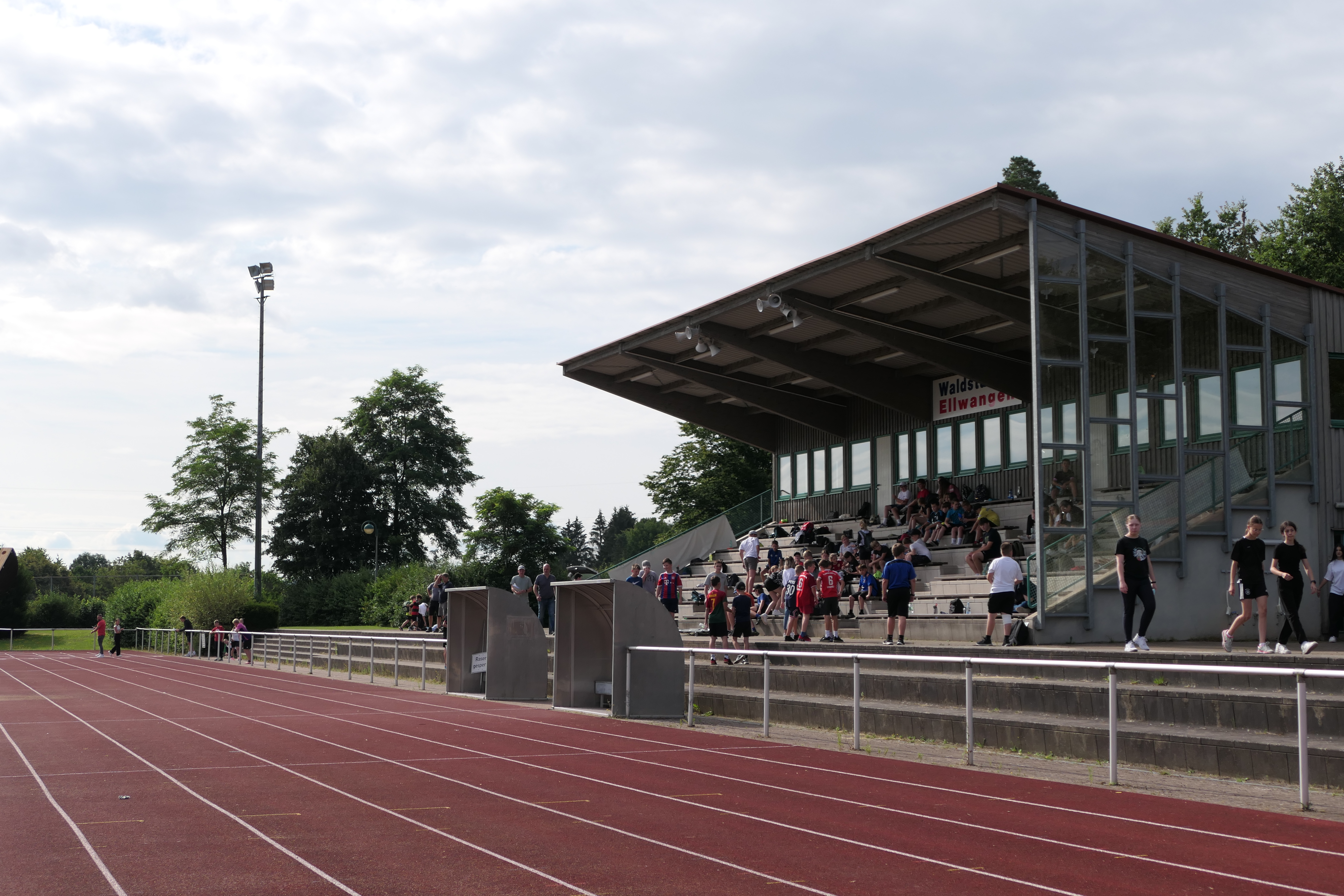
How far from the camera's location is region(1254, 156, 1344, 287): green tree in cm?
3972

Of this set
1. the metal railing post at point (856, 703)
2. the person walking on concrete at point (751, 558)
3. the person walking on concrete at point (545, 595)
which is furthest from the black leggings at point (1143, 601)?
the person walking on concrete at point (545, 595)

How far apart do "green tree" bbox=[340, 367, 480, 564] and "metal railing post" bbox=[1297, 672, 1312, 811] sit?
70104mm

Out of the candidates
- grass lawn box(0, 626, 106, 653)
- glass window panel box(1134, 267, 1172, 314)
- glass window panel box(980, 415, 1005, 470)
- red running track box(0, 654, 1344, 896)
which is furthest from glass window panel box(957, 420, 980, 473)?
grass lawn box(0, 626, 106, 653)

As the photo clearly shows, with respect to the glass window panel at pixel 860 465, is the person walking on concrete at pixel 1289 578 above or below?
below

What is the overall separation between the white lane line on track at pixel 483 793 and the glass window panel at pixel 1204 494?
12.7 metres

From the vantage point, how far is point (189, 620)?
153ft

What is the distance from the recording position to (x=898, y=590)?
18.3 m

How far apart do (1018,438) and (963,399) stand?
2064 millimetres

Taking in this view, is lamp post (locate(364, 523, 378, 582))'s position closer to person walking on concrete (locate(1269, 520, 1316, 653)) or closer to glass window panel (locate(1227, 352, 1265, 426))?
glass window panel (locate(1227, 352, 1265, 426))

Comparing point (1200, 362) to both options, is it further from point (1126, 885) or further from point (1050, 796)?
point (1126, 885)

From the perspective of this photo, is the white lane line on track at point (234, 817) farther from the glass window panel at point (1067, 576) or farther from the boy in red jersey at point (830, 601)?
the glass window panel at point (1067, 576)

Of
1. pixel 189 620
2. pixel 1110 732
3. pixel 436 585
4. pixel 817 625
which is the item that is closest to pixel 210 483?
pixel 189 620

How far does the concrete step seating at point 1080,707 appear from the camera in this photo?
10.2 metres

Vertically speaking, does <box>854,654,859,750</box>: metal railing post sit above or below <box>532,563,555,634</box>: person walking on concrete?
below
